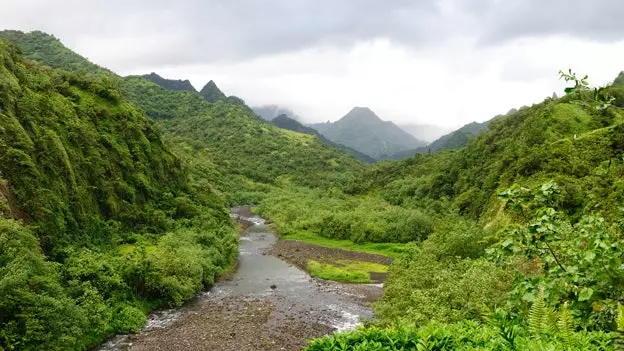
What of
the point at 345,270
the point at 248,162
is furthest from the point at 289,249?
the point at 248,162

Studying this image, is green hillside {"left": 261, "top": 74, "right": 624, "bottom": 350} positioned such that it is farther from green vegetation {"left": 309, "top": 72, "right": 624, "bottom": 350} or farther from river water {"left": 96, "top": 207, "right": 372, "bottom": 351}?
river water {"left": 96, "top": 207, "right": 372, "bottom": 351}

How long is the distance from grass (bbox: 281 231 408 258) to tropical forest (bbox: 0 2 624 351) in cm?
53

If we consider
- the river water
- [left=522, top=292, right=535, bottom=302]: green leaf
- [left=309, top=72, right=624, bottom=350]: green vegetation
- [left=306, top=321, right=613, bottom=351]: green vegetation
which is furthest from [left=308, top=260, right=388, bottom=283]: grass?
[left=522, top=292, right=535, bottom=302]: green leaf

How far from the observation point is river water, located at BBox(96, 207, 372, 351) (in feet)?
121

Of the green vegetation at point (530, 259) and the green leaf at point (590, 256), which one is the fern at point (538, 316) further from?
the green leaf at point (590, 256)

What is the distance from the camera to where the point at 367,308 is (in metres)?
41.8

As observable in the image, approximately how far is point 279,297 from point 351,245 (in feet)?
93.9

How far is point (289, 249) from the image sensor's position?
6881 centimetres

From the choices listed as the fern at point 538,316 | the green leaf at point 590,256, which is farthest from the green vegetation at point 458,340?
the green leaf at point 590,256

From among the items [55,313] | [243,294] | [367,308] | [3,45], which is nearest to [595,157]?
[367,308]

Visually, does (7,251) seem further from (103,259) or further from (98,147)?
(98,147)

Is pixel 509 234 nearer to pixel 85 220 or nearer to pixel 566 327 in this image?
pixel 566 327

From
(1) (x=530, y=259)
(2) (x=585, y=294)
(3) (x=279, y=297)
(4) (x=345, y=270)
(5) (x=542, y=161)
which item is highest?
(5) (x=542, y=161)

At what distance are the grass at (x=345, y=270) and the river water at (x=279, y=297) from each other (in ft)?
6.17
